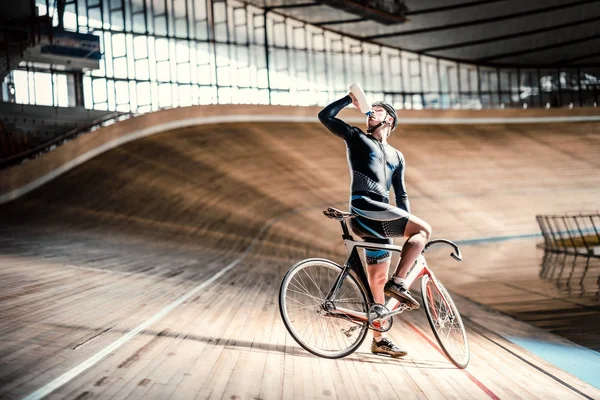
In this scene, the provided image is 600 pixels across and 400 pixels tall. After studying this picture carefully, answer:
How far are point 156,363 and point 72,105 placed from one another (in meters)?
29.9

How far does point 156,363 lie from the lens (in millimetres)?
3914

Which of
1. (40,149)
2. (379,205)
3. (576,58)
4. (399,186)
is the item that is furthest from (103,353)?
(576,58)

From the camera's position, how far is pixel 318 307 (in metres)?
4.29

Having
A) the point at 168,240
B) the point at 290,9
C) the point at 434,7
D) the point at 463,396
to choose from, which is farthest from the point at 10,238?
the point at 434,7

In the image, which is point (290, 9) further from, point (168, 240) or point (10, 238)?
point (10, 238)

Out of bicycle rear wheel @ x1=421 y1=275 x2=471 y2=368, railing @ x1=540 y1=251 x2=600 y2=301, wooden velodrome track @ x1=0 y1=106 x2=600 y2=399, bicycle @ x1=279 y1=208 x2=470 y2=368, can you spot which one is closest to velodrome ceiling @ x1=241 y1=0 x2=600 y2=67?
wooden velodrome track @ x1=0 y1=106 x2=600 y2=399

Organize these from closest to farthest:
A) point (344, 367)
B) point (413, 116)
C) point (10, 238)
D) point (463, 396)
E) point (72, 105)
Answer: point (463, 396), point (344, 367), point (10, 238), point (413, 116), point (72, 105)

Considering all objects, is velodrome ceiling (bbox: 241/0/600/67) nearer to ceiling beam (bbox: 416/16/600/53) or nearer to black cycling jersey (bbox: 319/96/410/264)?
ceiling beam (bbox: 416/16/600/53)

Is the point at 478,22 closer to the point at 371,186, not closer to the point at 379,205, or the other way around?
the point at 371,186

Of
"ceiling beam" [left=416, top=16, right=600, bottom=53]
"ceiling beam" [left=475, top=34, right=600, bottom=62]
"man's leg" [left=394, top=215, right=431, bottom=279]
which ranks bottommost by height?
"man's leg" [left=394, top=215, right=431, bottom=279]

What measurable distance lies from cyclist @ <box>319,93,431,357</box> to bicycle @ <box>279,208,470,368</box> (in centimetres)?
9

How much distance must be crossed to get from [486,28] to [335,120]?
42.2 meters

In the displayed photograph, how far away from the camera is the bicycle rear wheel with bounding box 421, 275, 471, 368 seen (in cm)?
441

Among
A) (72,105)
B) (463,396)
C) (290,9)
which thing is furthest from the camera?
(290,9)
